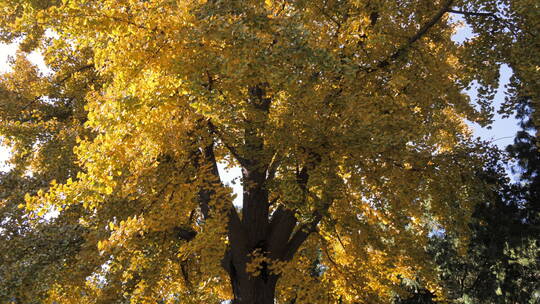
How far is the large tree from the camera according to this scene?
7.14 metres

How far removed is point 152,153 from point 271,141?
91.9 inches

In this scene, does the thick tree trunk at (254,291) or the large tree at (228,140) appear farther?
the thick tree trunk at (254,291)

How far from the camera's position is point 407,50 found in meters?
9.35

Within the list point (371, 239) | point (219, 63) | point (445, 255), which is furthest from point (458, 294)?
point (219, 63)

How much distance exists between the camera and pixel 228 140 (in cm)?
894

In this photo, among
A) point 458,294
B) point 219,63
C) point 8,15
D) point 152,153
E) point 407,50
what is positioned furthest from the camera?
point 458,294

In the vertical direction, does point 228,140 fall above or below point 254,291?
above

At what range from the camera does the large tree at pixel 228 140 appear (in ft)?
23.4

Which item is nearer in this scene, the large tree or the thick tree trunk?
the large tree

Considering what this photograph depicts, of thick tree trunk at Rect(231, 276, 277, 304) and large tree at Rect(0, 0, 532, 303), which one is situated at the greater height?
large tree at Rect(0, 0, 532, 303)

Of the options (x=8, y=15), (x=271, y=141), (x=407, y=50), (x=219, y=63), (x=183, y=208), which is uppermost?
(x=8, y=15)

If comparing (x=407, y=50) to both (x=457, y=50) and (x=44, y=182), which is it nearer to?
(x=457, y=50)

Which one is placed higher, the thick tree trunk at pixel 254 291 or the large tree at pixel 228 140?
the large tree at pixel 228 140

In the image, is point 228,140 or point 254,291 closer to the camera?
point 228,140
